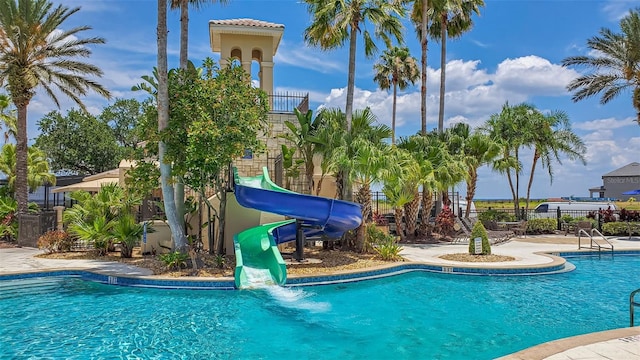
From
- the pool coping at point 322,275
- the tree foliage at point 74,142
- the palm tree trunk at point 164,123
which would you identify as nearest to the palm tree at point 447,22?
the pool coping at point 322,275

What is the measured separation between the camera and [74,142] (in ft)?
132

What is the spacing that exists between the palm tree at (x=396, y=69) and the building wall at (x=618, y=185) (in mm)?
42402

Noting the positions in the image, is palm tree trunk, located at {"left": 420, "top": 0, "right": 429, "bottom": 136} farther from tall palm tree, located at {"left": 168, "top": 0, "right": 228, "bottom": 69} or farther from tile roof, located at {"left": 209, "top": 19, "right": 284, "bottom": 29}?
tall palm tree, located at {"left": 168, "top": 0, "right": 228, "bottom": 69}

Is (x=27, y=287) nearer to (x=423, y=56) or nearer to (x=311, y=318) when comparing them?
(x=311, y=318)

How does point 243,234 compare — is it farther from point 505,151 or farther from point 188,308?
point 505,151

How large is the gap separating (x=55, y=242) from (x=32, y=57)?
27.4 feet

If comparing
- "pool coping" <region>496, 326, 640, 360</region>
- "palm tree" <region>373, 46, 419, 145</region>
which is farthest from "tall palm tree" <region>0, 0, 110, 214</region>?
"palm tree" <region>373, 46, 419, 145</region>

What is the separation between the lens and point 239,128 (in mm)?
12750

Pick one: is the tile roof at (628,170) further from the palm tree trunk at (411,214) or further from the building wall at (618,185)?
the palm tree trunk at (411,214)

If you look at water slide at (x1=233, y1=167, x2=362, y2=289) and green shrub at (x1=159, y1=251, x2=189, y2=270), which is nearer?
water slide at (x1=233, y1=167, x2=362, y2=289)

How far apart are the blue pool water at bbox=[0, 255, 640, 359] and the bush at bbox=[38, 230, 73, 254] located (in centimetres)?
384

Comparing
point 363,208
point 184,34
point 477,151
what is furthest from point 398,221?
point 184,34

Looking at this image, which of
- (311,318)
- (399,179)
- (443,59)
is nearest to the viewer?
(311,318)

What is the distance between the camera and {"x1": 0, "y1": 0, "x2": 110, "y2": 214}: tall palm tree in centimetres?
1897
